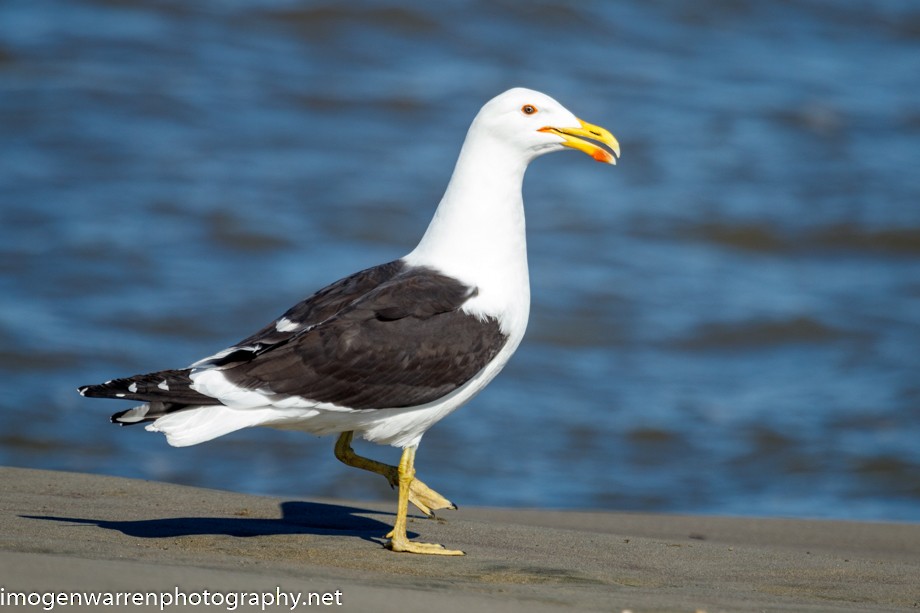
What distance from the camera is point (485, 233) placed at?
16.9 feet

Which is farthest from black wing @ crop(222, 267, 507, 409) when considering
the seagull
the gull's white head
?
the gull's white head

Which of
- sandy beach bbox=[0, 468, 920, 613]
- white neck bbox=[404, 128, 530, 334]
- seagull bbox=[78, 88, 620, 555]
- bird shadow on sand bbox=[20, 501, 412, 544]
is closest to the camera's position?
sandy beach bbox=[0, 468, 920, 613]

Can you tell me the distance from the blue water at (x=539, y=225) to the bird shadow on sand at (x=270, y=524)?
7.65 feet

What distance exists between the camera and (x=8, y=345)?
983 cm

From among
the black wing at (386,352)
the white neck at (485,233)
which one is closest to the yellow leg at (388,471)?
the black wing at (386,352)

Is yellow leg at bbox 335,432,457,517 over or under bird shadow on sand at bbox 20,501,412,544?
over

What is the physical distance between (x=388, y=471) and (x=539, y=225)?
335 inches

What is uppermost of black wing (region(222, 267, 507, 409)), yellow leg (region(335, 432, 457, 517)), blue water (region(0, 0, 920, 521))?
blue water (region(0, 0, 920, 521))

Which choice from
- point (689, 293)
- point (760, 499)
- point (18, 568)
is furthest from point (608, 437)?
point (18, 568)

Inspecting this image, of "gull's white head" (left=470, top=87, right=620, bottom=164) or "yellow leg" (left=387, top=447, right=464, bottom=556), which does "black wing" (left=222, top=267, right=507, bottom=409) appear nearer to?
"yellow leg" (left=387, top=447, right=464, bottom=556)

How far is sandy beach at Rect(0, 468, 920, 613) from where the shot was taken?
3500 mm

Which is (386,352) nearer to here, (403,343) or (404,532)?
(403,343)

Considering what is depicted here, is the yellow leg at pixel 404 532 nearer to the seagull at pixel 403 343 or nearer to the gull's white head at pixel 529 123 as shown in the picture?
the seagull at pixel 403 343

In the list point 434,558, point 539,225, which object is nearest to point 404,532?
point 434,558
